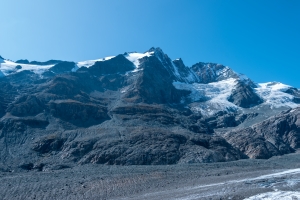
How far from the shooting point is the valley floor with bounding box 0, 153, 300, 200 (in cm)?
2802

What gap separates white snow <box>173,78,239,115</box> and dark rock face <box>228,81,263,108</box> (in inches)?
139

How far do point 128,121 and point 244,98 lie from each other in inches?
3436

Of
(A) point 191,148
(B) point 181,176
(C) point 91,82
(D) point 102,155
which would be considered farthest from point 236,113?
(B) point 181,176

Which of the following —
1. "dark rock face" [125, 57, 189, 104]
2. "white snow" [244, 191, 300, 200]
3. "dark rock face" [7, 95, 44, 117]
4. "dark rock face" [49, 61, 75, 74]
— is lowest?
"white snow" [244, 191, 300, 200]

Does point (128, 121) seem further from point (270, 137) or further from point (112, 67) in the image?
point (112, 67)

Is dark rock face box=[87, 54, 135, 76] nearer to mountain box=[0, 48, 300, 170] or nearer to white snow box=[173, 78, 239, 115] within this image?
mountain box=[0, 48, 300, 170]

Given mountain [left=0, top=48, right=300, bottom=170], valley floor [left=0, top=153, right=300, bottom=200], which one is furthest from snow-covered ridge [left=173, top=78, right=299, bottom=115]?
valley floor [left=0, top=153, right=300, bottom=200]

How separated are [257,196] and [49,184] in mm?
22203

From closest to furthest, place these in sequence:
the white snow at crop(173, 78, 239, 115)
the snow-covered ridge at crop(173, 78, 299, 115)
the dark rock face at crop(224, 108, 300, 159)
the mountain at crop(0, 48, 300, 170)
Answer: the mountain at crop(0, 48, 300, 170) → the dark rock face at crop(224, 108, 300, 159) → the white snow at crop(173, 78, 239, 115) → the snow-covered ridge at crop(173, 78, 299, 115)

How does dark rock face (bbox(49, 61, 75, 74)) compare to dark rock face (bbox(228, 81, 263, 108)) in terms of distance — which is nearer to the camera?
dark rock face (bbox(228, 81, 263, 108))

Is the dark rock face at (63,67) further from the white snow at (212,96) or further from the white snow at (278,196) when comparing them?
the white snow at (278,196)

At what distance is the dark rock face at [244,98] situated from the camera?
14784cm

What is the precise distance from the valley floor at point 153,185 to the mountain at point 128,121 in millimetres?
12108

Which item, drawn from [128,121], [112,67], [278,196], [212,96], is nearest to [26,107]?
[128,121]
